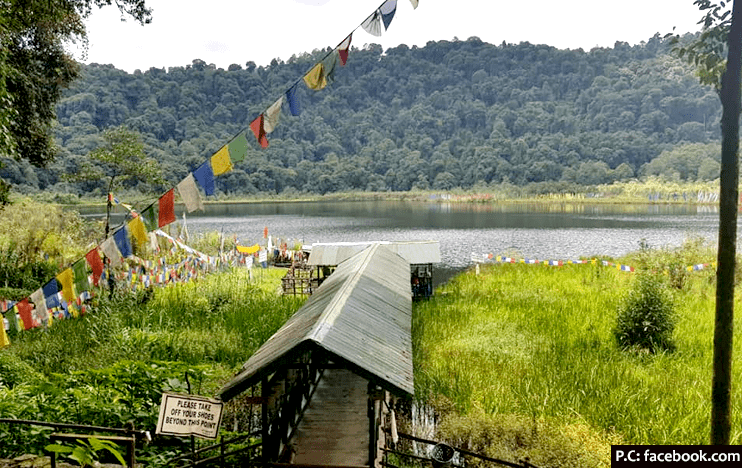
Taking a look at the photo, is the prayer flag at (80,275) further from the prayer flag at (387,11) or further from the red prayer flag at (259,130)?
the prayer flag at (387,11)

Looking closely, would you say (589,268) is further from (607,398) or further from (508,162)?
(508,162)

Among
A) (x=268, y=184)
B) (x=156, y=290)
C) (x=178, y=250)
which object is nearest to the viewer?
(x=156, y=290)

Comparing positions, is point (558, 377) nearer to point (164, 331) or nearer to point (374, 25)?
point (374, 25)

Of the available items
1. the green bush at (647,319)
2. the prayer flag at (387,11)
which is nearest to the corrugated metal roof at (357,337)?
the prayer flag at (387,11)

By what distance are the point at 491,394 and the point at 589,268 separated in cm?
1405

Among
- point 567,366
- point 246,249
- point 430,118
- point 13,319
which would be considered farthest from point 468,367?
point 430,118

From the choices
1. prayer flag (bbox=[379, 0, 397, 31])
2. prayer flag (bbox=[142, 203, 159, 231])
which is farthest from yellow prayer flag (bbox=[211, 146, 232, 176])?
prayer flag (bbox=[379, 0, 397, 31])

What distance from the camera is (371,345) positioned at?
5078 millimetres

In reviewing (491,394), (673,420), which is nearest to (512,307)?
(491,394)

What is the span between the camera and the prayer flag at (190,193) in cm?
665

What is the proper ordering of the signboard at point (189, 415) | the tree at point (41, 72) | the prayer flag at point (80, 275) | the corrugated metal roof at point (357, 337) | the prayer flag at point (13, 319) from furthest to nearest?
the tree at point (41, 72), the prayer flag at point (13, 319), the prayer flag at point (80, 275), the corrugated metal roof at point (357, 337), the signboard at point (189, 415)

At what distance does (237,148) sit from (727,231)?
569cm

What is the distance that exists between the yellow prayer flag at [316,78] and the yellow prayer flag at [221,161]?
63.7 inches

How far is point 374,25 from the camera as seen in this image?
7547 millimetres
